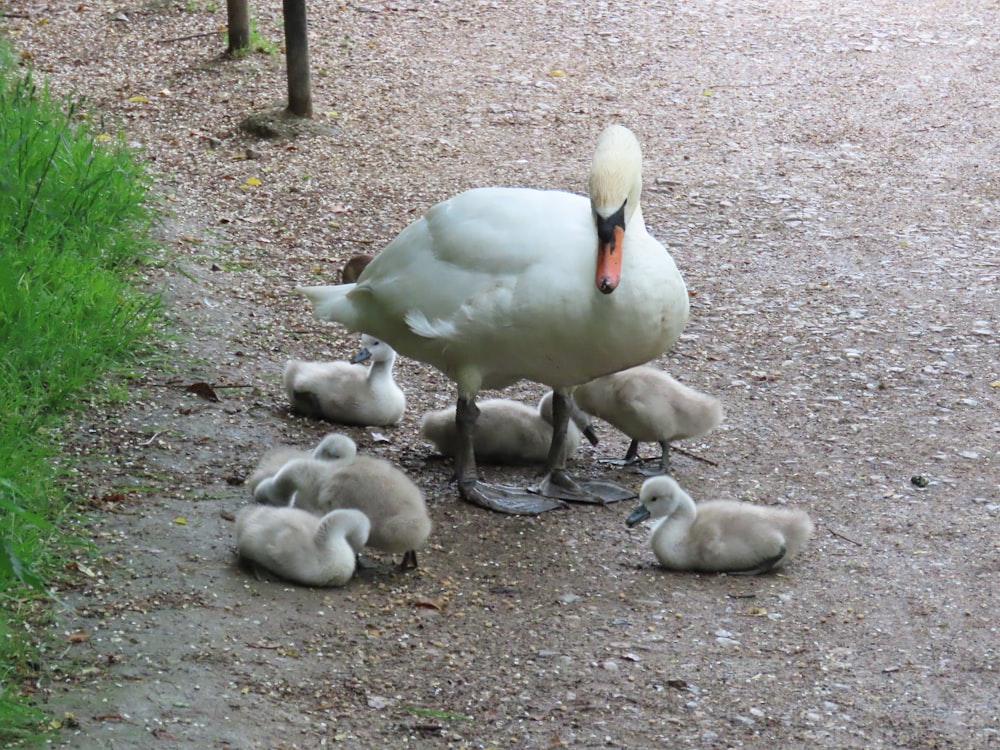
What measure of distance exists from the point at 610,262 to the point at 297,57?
5.24 m

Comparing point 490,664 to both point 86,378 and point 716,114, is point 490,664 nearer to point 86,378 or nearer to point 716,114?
point 86,378

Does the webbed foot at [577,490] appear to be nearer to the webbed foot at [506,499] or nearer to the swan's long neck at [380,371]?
the webbed foot at [506,499]

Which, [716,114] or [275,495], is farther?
[716,114]

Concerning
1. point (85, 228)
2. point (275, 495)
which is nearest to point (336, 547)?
point (275, 495)

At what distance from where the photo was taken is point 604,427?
618 cm

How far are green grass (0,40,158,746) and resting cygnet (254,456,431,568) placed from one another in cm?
75

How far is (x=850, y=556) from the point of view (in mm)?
4730

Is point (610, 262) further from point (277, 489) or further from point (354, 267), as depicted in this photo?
point (354, 267)

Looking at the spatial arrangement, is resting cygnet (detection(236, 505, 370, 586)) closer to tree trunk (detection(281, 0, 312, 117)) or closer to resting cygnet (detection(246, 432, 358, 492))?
resting cygnet (detection(246, 432, 358, 492))

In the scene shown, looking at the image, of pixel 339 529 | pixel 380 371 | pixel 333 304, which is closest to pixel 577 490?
pixel 380 371

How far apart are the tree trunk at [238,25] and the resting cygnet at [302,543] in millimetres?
7047

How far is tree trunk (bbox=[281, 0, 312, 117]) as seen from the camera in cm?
898

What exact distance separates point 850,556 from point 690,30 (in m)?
8.43

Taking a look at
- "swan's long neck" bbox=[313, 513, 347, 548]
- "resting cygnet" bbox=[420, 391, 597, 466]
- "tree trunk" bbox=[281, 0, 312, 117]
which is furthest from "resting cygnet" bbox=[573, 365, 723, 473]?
"tree trunk" bbox=[281, 0, 312, 117]
